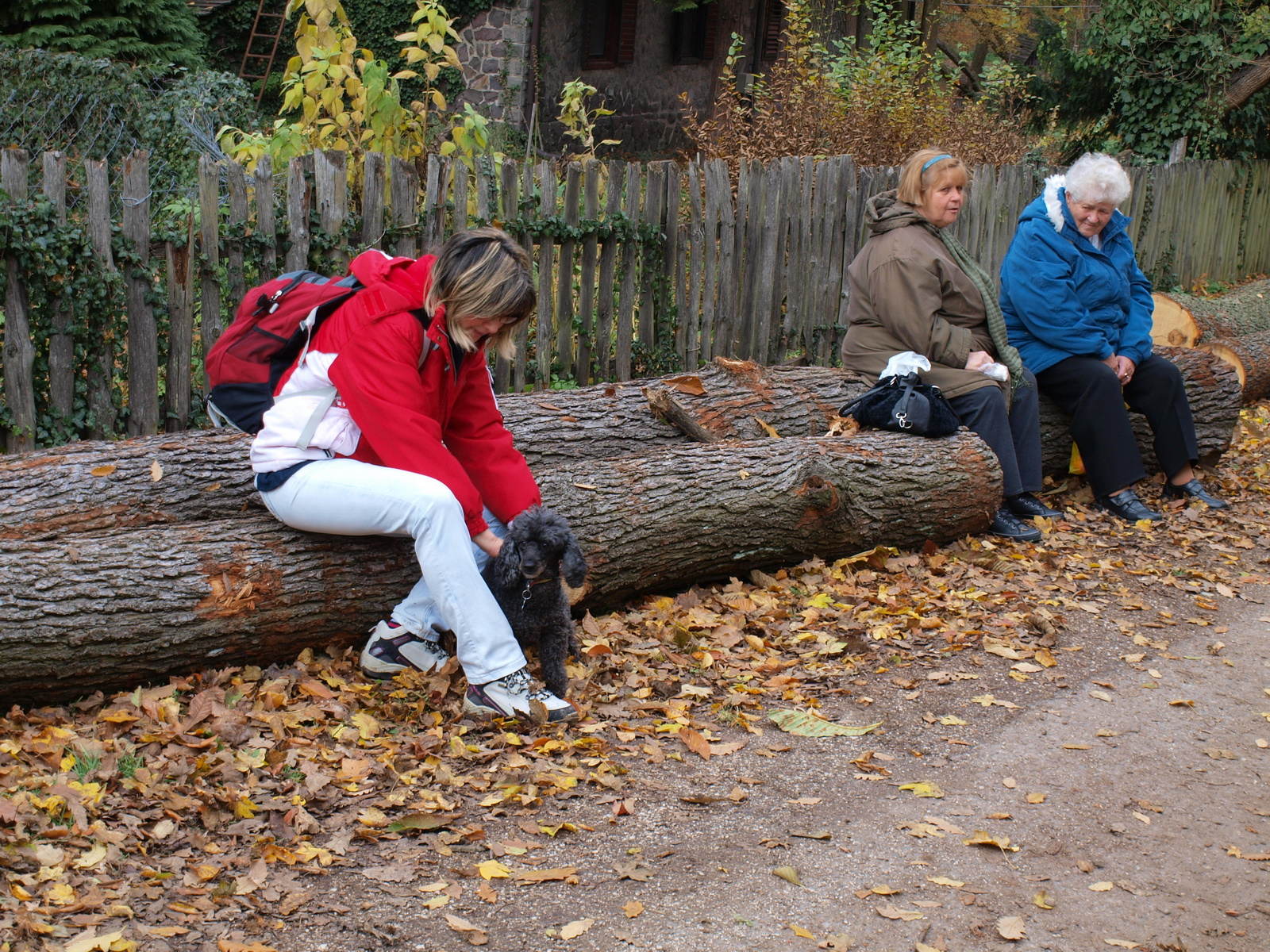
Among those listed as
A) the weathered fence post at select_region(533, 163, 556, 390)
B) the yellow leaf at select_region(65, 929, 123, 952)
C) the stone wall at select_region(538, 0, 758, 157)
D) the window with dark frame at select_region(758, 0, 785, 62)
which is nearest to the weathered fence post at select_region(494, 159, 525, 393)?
the weathered fence post at select_region(533, 163, 556, 390)

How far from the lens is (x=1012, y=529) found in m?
5.62

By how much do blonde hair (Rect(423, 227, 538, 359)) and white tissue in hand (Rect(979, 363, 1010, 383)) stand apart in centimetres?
320

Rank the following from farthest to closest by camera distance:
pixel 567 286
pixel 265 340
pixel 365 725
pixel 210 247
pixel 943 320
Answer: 1. pixel 567 286
2. pixel 943 320
3. pixel 210 247
4. pixel 265 340
5. pixel 365 725

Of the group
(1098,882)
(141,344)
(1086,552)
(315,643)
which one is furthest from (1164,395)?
(141,344)

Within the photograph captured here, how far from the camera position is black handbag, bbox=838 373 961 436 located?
5406mm

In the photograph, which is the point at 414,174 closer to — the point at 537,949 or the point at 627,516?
the point at 627,516

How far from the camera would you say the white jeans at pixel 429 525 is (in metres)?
3.43

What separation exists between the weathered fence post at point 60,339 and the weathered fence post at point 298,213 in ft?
3.42

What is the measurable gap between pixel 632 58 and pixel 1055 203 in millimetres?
14452

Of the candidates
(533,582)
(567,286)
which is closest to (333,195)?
(567,286)

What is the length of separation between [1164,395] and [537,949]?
529cm

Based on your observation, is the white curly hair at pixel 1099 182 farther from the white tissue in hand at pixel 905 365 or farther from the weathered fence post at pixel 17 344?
the weathered fence post at pixel 17 344

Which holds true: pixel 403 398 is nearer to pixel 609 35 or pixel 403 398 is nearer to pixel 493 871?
pixel 493 871

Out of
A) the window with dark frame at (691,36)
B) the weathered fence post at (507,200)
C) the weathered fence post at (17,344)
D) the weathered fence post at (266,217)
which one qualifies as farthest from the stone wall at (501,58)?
the weathered fence post at (17,344)
